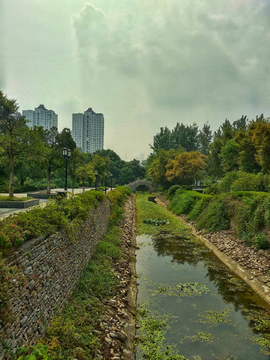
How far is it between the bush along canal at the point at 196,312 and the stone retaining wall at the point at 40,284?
2297 millimetres

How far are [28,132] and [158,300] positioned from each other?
39.5 feet

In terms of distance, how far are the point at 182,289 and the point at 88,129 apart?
331 feet

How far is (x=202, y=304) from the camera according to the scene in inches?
278

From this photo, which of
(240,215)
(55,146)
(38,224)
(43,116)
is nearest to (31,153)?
(55,146)

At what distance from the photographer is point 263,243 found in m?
9.93

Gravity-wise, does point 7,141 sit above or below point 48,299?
above

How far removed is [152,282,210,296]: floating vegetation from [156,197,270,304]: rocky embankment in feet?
6.11

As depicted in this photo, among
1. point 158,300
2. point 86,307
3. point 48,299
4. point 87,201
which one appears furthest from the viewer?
point 87,201

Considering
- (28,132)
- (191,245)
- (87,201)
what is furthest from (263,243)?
(28,132)

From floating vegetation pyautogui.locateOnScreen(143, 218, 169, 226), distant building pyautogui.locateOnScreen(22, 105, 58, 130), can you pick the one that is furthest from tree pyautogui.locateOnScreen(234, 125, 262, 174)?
distant building pyautogui.locateOnScreen(22, 105, 58, 130)

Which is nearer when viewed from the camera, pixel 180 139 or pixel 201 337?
pixel 201 337

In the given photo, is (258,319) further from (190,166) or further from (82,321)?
(190,166)

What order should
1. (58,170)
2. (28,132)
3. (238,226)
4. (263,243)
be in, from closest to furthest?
(263,243) → (238,226) → (28,132) → (58,170)

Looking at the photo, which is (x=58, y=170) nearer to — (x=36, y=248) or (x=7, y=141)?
(x=7, y=141)
